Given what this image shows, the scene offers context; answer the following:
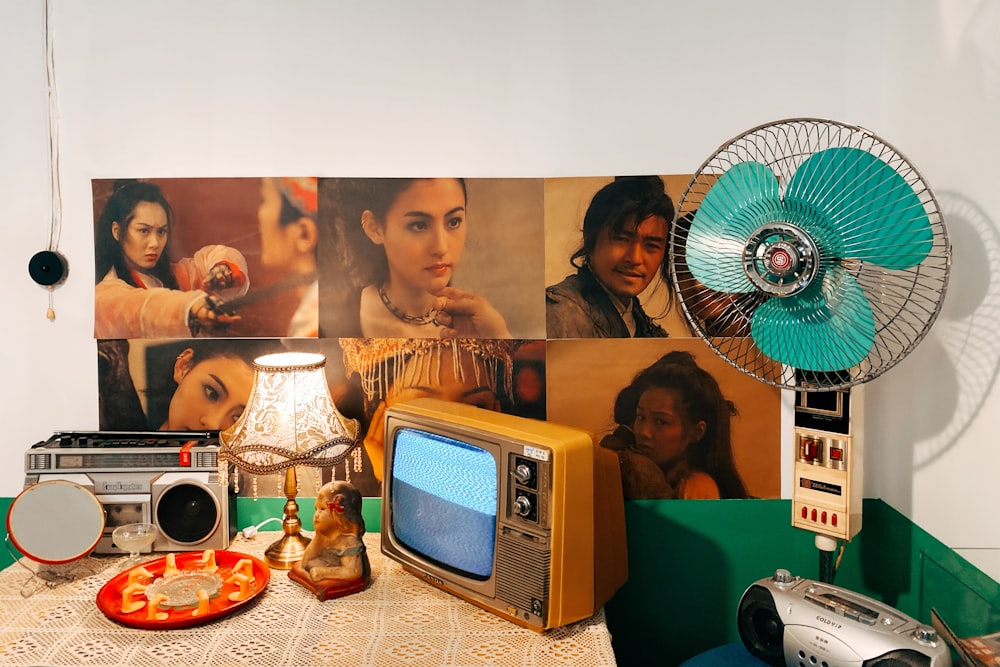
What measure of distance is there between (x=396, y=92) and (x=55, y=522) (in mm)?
1332

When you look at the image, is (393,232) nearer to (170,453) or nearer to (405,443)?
(405,443)

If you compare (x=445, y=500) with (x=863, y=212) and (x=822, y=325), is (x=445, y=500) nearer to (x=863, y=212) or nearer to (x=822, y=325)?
(x=822, y=325)

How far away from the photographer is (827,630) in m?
1.42

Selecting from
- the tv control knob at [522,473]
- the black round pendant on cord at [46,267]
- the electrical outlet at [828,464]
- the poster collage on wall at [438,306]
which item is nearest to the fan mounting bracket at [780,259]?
the electrical outlet at [828,464]

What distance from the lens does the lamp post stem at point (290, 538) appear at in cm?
181

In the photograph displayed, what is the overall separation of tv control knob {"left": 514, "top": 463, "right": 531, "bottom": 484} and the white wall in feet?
2.69

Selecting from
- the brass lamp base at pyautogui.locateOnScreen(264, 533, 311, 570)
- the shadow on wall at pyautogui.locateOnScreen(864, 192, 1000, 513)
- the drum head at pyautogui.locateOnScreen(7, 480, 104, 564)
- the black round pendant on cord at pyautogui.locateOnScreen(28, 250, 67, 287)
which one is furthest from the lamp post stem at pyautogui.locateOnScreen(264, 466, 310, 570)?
the shadow on wall at pyautogui.locateOnScreen(864, 192, 1000, 513)

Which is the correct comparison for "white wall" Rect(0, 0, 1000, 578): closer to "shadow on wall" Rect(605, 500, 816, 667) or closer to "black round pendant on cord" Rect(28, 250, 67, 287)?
"black round pendant on cord" Rect(28, 250, 67, 287)

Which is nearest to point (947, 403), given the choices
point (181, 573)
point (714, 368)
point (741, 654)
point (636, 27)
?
point (714, 368)

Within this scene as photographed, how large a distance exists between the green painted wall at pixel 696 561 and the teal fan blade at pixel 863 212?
0.81 meters

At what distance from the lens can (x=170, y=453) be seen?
1.86 meters

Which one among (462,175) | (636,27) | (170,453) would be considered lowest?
(170,453)

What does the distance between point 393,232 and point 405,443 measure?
0.58m

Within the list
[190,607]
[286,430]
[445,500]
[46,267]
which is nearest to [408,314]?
[286,430]
